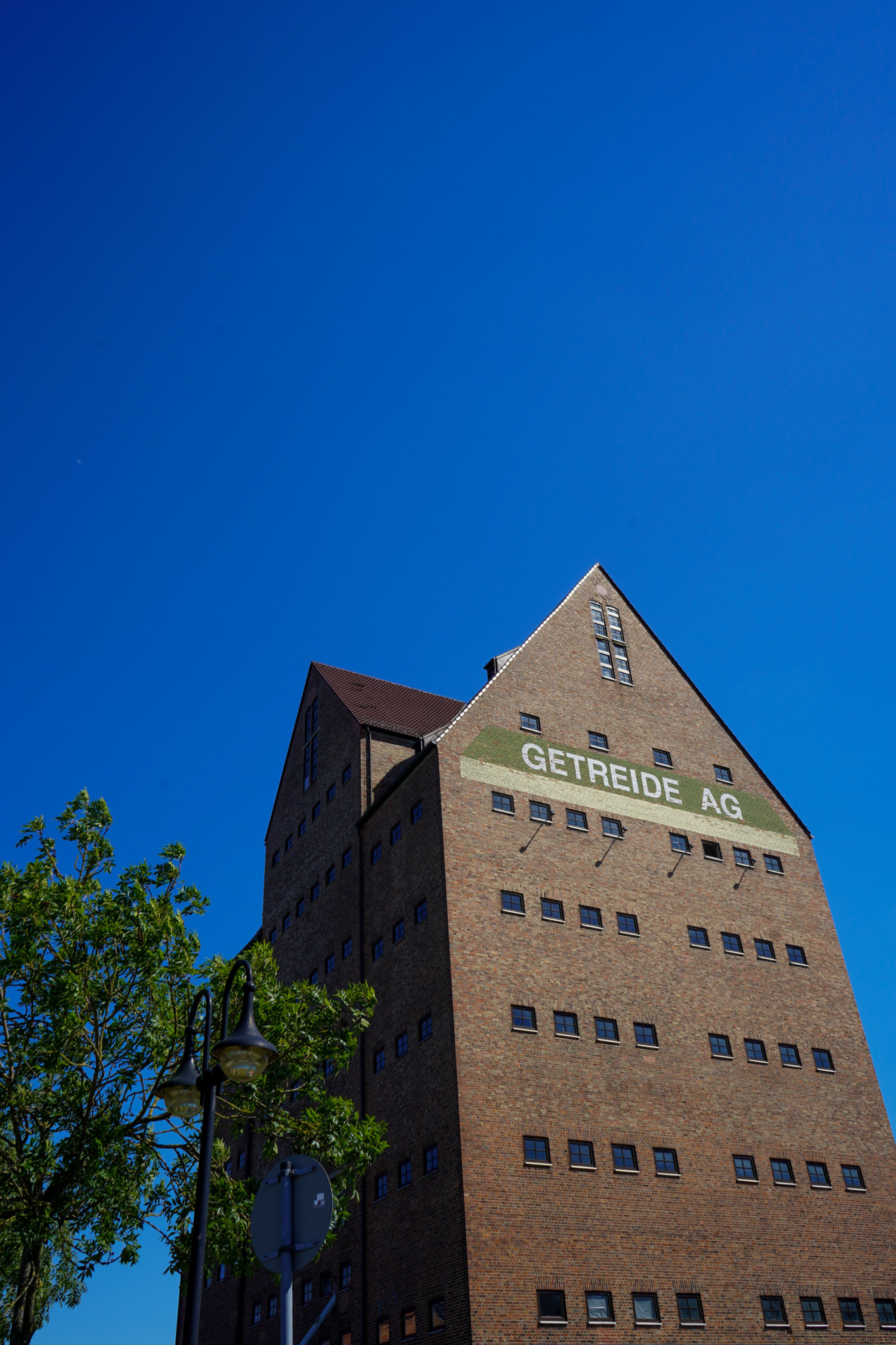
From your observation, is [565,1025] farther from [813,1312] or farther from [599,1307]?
[813,1312]

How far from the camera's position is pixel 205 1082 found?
1185 centimetres

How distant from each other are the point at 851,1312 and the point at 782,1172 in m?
4.36

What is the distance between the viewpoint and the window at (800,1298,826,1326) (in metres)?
32.6

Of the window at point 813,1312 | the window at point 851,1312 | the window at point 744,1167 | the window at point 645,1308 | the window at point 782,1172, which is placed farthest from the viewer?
the window at point 782,1172

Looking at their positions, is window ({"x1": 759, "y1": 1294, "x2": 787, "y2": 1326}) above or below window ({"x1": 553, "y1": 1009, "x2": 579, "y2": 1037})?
below

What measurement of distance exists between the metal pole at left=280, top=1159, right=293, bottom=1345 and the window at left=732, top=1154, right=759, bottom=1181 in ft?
101

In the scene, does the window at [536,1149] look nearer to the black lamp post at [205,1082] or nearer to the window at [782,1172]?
the window at [782,1172]

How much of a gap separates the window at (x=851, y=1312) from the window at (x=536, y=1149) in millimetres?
11301

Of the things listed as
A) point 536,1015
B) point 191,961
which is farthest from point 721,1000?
point 191,961

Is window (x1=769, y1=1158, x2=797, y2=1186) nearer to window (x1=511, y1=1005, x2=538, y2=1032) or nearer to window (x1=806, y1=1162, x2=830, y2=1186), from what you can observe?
window (x1=806, y1=1162, x2=830, y2=1186)

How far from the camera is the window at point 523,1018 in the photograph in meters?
33.1

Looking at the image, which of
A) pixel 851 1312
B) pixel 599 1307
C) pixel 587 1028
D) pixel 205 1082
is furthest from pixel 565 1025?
pixel 205 1082

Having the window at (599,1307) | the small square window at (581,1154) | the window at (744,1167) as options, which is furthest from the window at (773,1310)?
the small square window at (581,1154)

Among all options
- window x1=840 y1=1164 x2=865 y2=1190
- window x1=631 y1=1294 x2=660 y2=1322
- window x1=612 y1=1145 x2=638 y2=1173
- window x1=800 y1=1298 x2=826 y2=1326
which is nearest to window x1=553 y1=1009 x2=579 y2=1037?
window x1=612 y1=1145 x2=638 y2=1173
